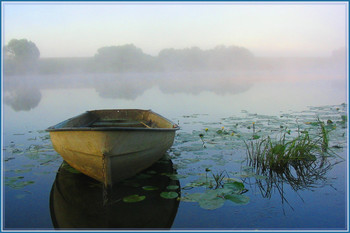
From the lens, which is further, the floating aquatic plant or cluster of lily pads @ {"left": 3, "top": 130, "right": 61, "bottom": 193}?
cluster of lily pads @ {"left": 3, "top": 130, "right": 61, "bottom": 193}

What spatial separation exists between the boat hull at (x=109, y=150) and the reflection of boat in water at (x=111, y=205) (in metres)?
0.20

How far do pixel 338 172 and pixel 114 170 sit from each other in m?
3.20

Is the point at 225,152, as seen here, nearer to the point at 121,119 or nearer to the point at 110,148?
the point at 110,148

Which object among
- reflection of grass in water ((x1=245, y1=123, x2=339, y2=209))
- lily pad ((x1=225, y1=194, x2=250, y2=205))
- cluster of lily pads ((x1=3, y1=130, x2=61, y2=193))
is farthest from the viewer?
cluster of lily pads ((x1=3, y1=130, x2=61, y2=193))

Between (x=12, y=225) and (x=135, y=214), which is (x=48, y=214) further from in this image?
(x=135, y=214)

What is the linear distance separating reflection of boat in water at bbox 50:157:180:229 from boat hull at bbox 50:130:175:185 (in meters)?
0.20

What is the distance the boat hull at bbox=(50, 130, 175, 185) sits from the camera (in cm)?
334

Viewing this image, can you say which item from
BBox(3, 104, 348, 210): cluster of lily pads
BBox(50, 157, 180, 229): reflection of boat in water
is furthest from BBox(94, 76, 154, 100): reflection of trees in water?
BBox(50, 157, 180, 229): reflection of boat in water

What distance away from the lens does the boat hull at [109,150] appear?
11.0 feet

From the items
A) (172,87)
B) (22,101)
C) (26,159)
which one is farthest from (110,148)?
(172,87)

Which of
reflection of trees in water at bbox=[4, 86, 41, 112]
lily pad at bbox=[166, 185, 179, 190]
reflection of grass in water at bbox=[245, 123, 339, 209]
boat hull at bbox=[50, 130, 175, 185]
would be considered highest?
reflection of trees in water at bbox=[4, 86, 41, 112]

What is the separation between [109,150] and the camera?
11.0 ft

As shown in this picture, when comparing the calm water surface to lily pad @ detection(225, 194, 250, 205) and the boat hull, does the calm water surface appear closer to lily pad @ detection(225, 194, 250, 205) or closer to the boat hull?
lily pad @ detection(225, 194, 250, 205)

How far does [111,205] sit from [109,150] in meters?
0.62
